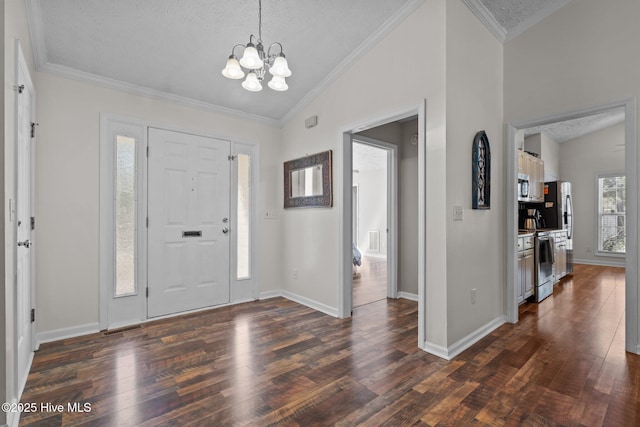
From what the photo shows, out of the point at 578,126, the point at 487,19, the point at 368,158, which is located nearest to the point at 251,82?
the point at 487,19

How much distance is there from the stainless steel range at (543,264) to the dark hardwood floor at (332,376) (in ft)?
2.52

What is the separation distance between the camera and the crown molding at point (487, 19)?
280cm

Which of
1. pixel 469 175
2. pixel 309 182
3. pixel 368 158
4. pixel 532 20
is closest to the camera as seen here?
pixel 469 175

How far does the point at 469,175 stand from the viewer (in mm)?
2830

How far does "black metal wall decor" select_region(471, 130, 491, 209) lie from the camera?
9.43 feet

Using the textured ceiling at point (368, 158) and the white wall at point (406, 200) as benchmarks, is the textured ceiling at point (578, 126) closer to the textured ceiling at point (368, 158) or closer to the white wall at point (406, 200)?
the textured ceiling at point (368, 158)

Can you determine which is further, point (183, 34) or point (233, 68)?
point (183, 34)

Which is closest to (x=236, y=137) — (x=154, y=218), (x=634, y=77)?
(x=154, y=218)

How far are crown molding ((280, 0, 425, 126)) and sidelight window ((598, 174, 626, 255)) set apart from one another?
24.3ft

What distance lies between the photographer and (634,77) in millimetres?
2535

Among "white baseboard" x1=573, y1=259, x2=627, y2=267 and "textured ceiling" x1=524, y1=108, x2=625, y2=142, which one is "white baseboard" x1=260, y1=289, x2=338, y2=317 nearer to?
"textured ceiling" x1=524, y1=108, x2=625, y2=142

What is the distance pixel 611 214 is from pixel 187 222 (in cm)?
909

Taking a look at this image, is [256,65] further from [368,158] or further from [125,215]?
[368,158]

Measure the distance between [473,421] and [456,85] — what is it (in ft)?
8.15
